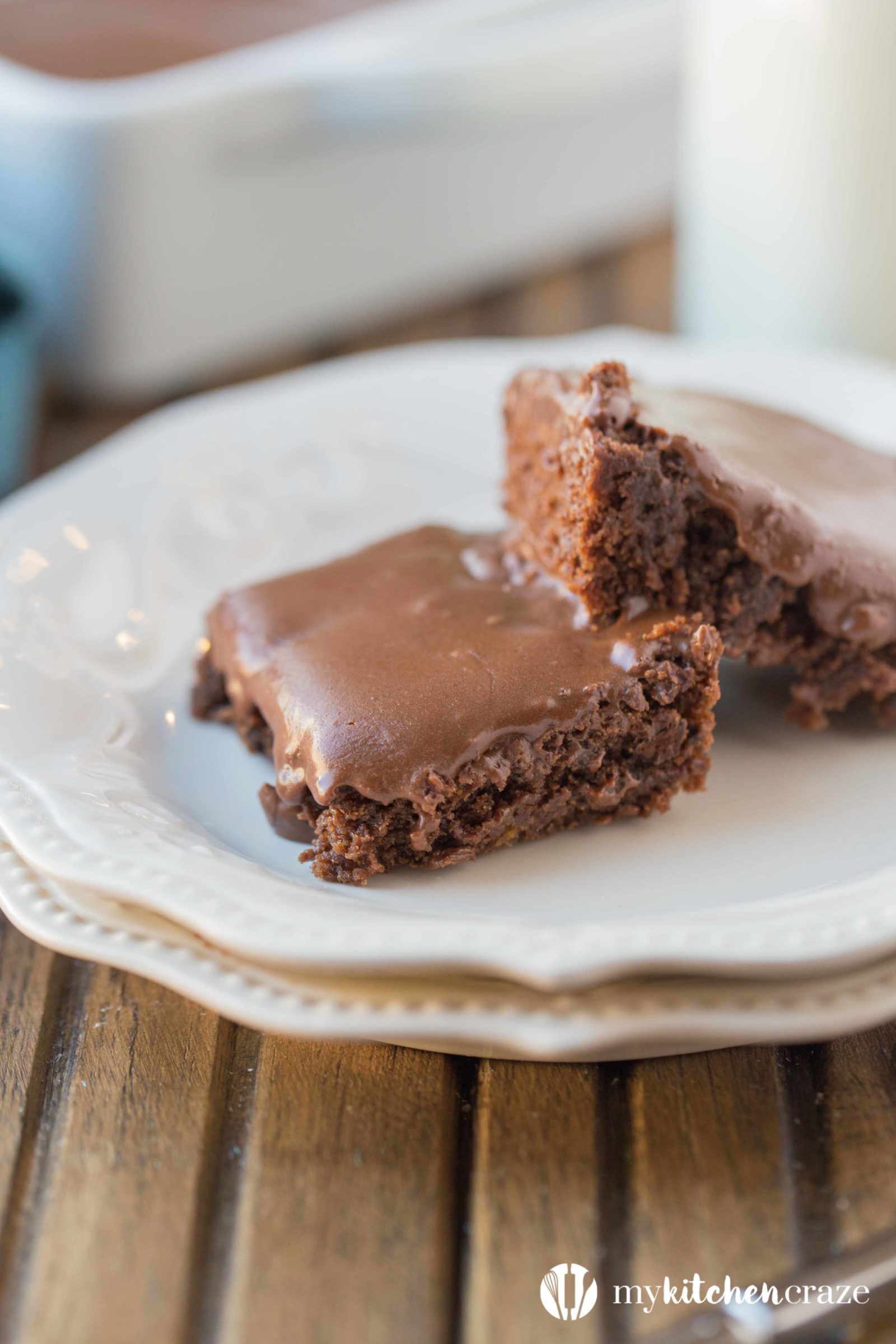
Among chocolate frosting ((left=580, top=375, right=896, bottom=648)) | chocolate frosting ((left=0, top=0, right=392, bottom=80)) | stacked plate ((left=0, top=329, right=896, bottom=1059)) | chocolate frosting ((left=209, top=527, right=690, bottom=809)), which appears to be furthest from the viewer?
chocolate frosting ((left=0, top=0, right=392, bottom=80))

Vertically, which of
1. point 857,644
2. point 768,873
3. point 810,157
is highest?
point 810,157

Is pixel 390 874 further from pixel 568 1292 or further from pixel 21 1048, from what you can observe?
pixel 568 1292

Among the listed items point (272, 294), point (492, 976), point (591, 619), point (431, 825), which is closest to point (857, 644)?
point (591, 619)

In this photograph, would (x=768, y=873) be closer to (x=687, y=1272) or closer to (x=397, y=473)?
(x=687, y=1272)

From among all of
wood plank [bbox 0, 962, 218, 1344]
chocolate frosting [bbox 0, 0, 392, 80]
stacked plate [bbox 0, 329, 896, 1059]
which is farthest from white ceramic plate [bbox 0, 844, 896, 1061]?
chocolate frosting [bbox 0, 0, 392, 80]

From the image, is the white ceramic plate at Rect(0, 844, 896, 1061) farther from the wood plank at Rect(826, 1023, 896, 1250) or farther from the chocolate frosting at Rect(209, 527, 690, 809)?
the chocolate frosting at Rect(209, 527, 690, 809)

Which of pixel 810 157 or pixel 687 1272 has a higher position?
pixel 810 157

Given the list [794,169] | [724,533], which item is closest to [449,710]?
[724,533]
